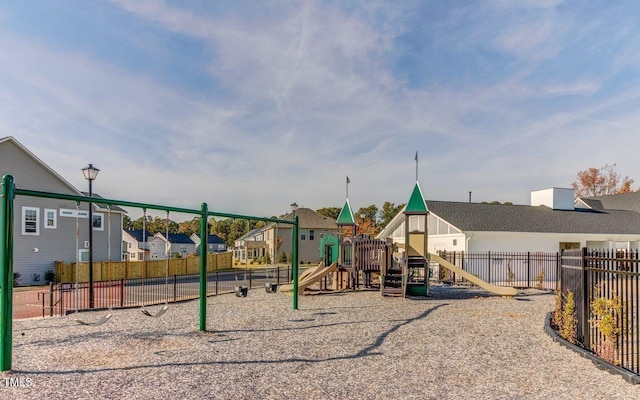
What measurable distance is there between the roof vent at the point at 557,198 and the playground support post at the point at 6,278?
34.0 m

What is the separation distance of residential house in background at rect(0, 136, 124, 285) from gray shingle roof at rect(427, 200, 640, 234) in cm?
2133

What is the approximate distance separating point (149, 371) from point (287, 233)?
46.9 m

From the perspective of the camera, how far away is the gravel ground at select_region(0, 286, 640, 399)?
5434 mm

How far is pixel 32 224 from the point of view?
85.7 ft

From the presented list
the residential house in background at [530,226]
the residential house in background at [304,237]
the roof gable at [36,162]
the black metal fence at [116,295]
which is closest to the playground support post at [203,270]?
the black metal fence at [116,295]

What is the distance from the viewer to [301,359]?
6836 mm

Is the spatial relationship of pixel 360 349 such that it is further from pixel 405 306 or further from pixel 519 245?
pixel 519 245

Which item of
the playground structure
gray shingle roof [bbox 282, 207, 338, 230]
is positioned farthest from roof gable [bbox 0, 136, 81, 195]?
gray shingle roof [bbox 282, 207, 338, 230]

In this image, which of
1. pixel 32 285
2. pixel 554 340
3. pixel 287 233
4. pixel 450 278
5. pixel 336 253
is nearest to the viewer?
pixel 554 340

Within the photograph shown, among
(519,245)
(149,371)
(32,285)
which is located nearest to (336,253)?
(149,371)

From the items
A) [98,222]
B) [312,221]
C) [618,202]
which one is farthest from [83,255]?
[618,202]

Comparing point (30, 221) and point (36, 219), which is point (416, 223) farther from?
point (30, 221)

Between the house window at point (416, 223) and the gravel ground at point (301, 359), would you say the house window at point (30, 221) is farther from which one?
the house window at point (416, 223)

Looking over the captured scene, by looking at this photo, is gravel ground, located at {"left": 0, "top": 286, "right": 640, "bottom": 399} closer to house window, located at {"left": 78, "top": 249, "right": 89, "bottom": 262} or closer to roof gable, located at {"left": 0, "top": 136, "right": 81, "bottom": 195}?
roof gable, located at {"left": 0, "top": 136, "right": 81, "bottom": 195}
